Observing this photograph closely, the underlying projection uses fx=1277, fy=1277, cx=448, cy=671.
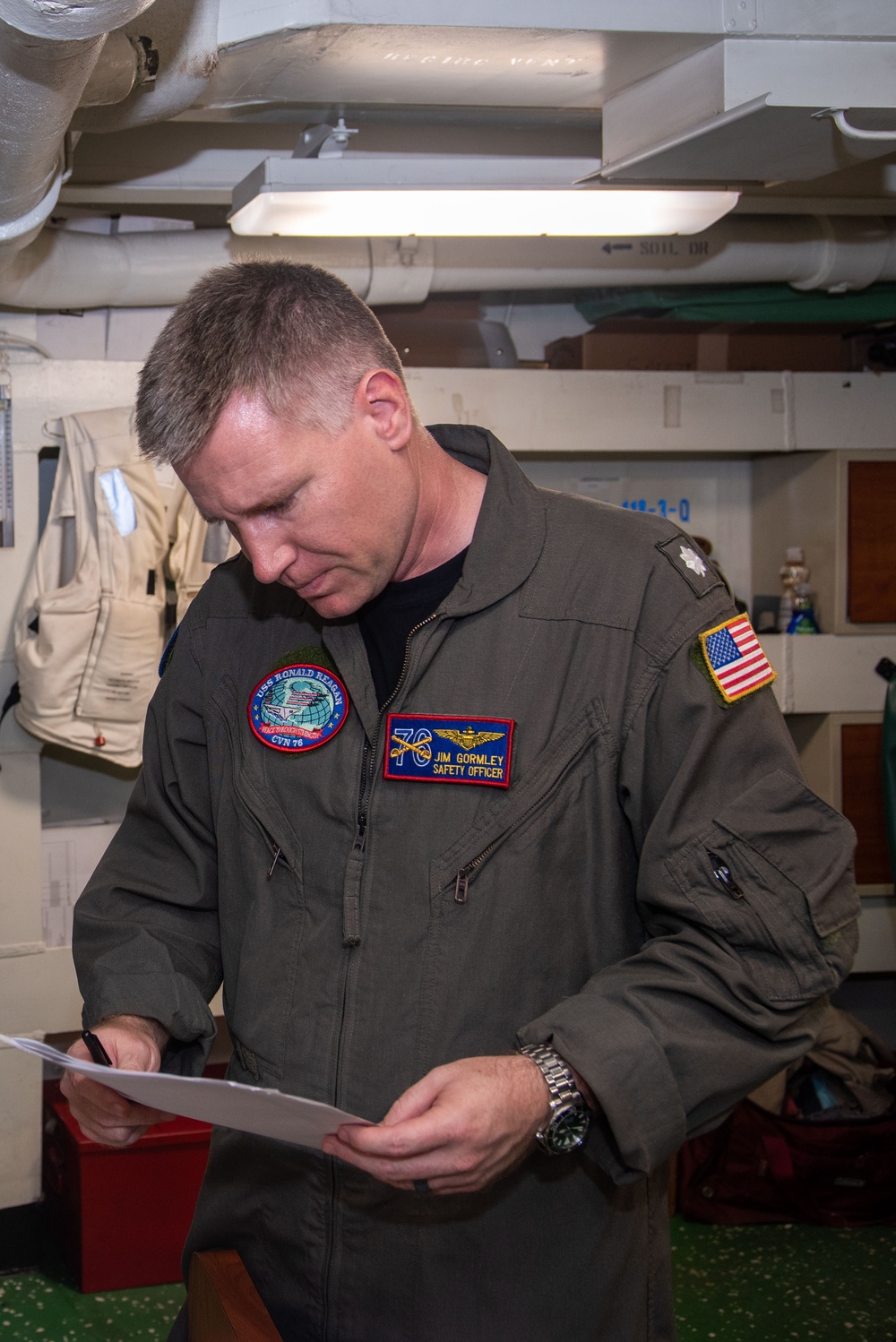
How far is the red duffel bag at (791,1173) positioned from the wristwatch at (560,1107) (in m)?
2.55

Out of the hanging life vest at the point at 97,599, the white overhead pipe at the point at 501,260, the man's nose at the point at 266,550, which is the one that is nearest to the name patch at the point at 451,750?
the man's nose at the point at 266,550

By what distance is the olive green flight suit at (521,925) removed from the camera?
1275 millimetres

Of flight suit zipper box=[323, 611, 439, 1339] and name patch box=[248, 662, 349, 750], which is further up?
name patch box=[248, 662, 349, 750]

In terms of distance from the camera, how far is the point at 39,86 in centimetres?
172

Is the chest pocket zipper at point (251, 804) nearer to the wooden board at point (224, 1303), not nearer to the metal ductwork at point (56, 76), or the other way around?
the wooden board at point (224, 1303)

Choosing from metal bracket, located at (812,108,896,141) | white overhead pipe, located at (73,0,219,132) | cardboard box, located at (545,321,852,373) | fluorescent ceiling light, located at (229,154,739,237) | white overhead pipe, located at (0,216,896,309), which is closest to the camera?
white overhead pipe, located at (73,0,219,132)

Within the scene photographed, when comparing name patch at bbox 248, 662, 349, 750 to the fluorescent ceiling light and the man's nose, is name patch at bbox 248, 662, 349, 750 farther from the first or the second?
the fluorescent ceiling light

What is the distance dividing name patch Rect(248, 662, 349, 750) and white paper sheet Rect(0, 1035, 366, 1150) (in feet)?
1.44

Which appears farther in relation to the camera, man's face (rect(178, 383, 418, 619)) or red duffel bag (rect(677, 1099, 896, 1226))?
red duffel bag (rect(677, 1099, 896, 1226))

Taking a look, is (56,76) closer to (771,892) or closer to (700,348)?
(771,892)

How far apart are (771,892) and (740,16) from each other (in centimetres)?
150

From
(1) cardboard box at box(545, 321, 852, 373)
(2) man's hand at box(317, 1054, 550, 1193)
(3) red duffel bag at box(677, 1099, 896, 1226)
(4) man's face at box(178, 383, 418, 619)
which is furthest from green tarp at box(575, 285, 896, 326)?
(2) man's hand at box(317, 1054, 550, 1193)

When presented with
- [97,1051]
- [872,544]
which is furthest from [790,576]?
[97,1051]

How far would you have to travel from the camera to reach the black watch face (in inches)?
47.8
